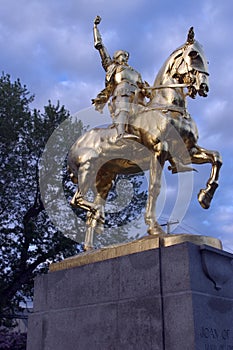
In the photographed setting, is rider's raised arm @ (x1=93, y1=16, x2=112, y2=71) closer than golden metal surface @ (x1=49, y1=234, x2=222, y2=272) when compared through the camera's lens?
No

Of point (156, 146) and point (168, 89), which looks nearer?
point (156, 146)

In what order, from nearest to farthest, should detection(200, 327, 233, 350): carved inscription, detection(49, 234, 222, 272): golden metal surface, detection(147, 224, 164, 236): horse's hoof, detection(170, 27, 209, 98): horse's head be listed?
detection(200, 327, 233, 350): carved inscription → detection(49, 234, 222, 272): golden metal surface → detection(147, 224, 164, 236): horse's hoof → detection(170, 27, 209, 98): horse's head

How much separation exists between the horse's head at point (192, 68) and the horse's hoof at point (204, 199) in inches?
67.9

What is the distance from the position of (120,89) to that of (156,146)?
163cm

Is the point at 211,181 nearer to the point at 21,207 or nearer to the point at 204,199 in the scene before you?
the point at 204,199

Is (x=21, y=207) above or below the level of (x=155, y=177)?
above

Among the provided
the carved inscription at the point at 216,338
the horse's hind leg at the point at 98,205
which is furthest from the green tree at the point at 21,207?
the carved inscription at the point at 216,338

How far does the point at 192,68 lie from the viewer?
25.2ft

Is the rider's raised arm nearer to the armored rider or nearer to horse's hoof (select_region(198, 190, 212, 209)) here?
the armored rider

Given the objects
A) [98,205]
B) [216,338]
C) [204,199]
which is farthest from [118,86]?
[216,338]

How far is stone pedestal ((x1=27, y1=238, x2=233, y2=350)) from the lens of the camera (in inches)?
218

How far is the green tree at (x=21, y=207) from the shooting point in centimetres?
1811

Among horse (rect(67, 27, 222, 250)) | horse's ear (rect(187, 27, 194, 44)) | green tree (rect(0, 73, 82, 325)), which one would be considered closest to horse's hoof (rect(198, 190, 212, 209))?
horse (rect(67, 27, 222, 250))

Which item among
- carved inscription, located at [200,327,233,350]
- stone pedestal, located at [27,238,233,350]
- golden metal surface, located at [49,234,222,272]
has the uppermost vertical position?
golden metal surface, located at [49,234,222,272]
